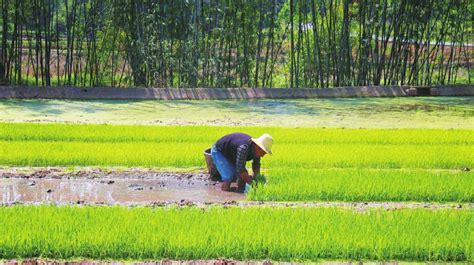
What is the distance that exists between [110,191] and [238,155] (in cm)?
129

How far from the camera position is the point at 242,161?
7.60 meters

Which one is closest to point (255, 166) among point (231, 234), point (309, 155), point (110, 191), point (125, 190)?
point (125, 190)

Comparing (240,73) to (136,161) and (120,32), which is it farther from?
(136,161)

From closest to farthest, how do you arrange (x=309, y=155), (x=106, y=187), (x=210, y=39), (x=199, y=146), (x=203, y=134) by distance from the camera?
(x=106, y=187) → (x=309, y=155) → (x=199, y=146) → (x=203, y=134) → (x=210, y=39)

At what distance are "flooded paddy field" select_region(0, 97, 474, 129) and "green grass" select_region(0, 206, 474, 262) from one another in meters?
7.17

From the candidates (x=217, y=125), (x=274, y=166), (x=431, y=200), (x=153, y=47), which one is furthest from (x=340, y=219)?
(x=153, y=47)

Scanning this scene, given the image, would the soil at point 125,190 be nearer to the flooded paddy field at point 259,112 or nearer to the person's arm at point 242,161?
the person's arm at point 242,161

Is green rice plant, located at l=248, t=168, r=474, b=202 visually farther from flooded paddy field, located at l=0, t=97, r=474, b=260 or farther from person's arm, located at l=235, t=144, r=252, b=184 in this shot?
person's arm, located at l=235, t=144, r=252, b=184

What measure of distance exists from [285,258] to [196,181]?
122 inches

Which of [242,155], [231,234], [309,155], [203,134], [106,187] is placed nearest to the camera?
[231,234]

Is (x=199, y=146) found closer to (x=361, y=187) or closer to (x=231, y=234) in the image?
(x=361, y=187)

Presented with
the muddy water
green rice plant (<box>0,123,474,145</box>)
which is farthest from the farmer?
green rice plant (<box>0,123,474,145</box>)

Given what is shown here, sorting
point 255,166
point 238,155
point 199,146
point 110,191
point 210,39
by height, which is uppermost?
point 210,39

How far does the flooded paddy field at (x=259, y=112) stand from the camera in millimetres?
13805
